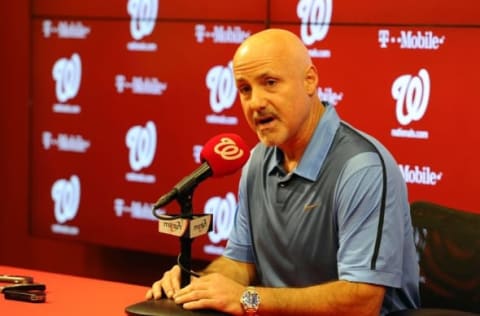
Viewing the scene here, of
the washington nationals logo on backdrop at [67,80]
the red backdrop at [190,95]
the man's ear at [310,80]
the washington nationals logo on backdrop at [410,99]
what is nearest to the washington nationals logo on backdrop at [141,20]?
the red backdrop at [190,95]

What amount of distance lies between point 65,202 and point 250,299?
2.82 meters

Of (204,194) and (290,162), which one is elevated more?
(290,162)

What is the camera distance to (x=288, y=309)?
2809mm

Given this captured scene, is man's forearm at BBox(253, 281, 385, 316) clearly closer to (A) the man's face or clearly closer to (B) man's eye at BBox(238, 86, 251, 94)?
(A) the man's face

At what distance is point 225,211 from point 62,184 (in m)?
1.05

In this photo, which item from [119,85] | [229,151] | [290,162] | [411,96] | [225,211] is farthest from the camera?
[119,85]

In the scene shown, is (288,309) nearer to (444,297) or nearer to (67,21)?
(444,297)

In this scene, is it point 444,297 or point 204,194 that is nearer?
point 444,297

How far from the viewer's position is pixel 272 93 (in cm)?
300

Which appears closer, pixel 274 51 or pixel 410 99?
pixel 274 51

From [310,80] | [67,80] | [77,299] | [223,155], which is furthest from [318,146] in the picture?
[67,80]

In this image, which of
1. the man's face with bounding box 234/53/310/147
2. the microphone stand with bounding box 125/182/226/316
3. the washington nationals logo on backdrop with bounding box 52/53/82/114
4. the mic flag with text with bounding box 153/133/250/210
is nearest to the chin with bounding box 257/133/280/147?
the man's face with bounding box 234/53/310/147

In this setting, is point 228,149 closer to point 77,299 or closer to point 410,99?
point 77,299

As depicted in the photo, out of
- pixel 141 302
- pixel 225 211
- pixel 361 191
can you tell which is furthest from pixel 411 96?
pixel 141 302
